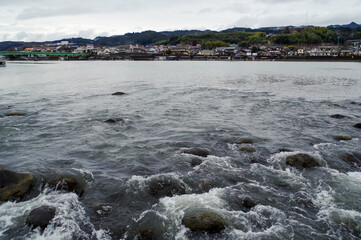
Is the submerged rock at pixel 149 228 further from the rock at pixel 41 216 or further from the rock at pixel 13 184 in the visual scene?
the rock at pixel 13 184

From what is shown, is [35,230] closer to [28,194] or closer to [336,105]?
[28,194]

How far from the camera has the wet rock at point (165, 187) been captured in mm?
8121

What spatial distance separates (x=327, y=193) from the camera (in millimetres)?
8148

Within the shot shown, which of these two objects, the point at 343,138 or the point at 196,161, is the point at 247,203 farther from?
the point at 343,138

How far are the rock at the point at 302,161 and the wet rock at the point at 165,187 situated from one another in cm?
442

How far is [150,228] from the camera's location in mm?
6512

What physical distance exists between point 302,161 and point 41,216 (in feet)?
28.6

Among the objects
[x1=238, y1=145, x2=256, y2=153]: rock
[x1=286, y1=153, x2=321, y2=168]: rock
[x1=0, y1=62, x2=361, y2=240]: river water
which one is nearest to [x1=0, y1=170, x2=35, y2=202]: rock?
[x1=0, y1=62, x2=361, y2=240]: river water

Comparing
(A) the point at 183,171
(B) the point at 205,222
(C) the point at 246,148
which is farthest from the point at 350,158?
(B) the point at 205,222

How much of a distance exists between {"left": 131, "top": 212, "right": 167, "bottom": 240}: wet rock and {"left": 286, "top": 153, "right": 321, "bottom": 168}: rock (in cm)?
575

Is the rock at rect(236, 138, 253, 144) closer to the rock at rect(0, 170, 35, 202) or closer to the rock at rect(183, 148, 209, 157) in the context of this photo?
the rock at rect(183, 148, 209, 157)

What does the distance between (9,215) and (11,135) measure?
7.94 metres

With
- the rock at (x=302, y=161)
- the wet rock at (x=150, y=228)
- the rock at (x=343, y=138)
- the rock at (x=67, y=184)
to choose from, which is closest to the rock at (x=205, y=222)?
the wet rock at (x=150, y=228)

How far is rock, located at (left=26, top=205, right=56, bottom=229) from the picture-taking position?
6591mm
